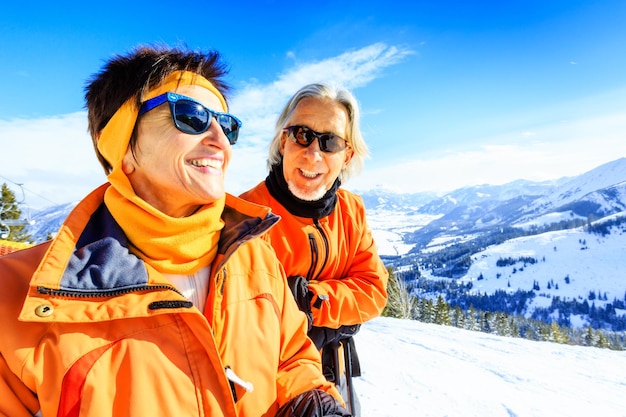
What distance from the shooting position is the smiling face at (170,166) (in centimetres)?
137

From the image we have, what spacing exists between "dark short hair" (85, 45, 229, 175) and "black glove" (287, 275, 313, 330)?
1.08 m

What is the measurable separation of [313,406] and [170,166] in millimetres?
1094

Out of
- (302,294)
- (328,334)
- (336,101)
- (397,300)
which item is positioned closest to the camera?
(302,294)

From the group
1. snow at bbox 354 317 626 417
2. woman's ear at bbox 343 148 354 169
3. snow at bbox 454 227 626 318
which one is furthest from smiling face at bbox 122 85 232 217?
snow at bbox 454 227 626 318

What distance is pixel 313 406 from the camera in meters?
1.38

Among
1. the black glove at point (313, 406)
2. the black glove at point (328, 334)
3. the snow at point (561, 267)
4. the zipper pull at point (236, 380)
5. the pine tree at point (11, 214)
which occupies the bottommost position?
the snow at point (561, 267)

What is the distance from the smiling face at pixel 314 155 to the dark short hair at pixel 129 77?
2.69ft

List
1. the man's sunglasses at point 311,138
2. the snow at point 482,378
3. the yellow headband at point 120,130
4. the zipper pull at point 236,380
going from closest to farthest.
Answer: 1. the zipper pull at point 236,380
2. the yellow headband at point 120,130
3. the man's sunglasses at point 311,138
4. the snow at point 482,378

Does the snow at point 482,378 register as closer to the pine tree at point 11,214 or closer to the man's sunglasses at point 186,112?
the man's sunglasses at point 186,112

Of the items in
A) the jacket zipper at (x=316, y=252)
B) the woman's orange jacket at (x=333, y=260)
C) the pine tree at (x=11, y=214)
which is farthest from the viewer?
the pine tree at (x=11, y=214)

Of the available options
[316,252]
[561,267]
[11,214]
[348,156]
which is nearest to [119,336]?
[316,252]

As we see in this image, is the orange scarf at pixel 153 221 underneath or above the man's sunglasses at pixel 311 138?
underneath

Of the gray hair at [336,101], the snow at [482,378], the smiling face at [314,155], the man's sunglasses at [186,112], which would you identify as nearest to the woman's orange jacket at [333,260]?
the smiling face at [314,155]

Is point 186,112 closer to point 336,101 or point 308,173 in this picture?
point 308,173
